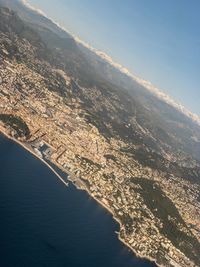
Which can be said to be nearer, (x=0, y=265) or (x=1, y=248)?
(x=0, y=265)

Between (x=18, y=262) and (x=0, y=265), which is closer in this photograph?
(x=0, y=265)
